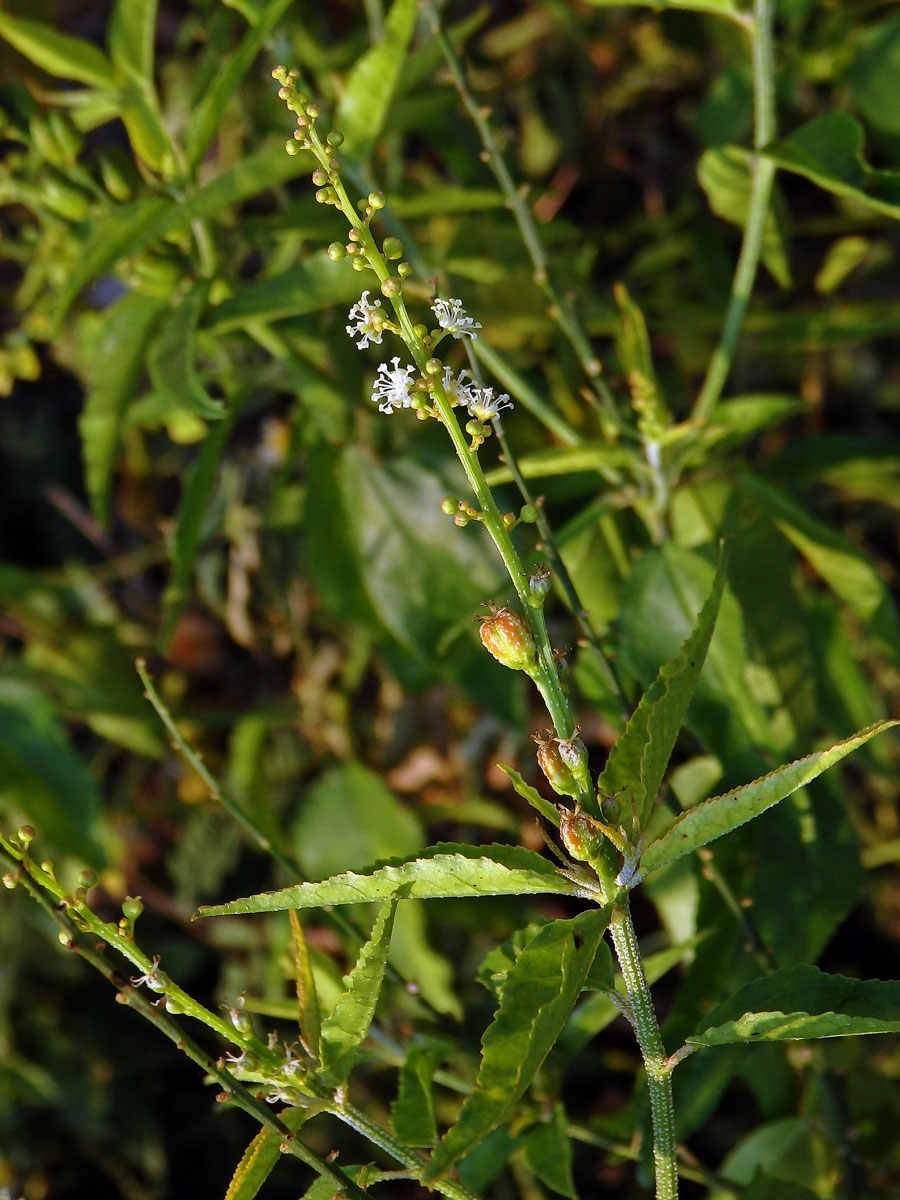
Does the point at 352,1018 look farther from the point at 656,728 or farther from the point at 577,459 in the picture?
the point at 577,459

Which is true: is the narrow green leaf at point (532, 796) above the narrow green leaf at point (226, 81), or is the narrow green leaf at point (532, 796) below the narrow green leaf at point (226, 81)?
below

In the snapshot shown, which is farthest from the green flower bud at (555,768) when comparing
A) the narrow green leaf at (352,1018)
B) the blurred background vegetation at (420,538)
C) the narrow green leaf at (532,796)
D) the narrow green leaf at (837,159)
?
the narrow green leaf at (837,159)

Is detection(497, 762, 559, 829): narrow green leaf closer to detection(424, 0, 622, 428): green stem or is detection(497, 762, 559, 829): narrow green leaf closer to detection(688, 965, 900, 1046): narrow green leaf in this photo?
detection(688, 965, 900, 1046): narrow green leaf

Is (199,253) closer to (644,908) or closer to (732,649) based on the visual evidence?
(732,649)

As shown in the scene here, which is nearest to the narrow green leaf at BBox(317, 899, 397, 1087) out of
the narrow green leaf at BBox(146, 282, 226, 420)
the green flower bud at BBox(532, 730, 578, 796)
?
the green flower bud at BBox(532, 730, 578, 796)

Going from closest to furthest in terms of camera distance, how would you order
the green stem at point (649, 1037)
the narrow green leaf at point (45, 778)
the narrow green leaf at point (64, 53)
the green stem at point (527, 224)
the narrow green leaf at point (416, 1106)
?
the green stem at point (649, 1037), the narrow green leaf at point (416, 1106), the green stem at point (527, 224), the narrow green leaf at point (64, 53), the narrow green leaf at point (45, 778)

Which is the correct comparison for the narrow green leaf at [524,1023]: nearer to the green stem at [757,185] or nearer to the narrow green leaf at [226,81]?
the green stem at [757,185]

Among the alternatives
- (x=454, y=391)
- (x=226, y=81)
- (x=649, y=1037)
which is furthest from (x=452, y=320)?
(x=226, y=81)
